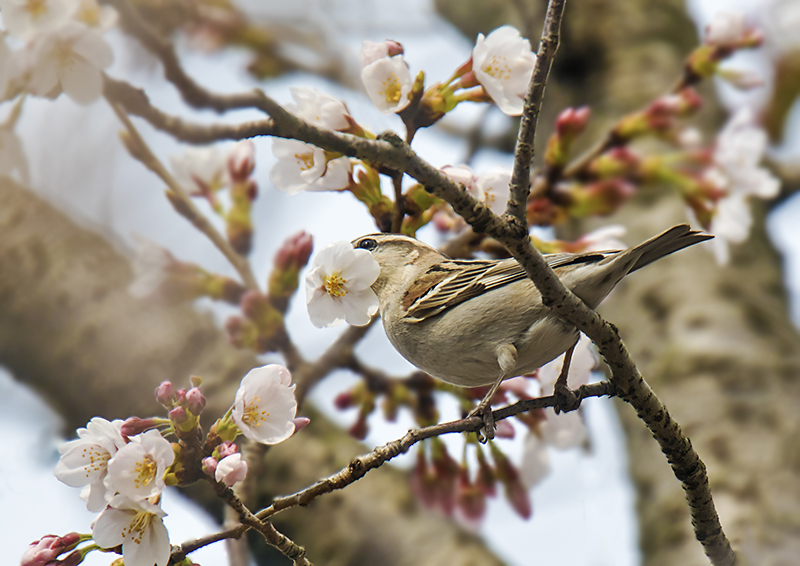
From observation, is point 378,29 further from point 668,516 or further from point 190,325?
point 668,516

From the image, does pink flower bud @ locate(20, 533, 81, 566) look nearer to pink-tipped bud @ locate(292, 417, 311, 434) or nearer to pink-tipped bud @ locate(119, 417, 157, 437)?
pink-tipped bud @ locate(119, 417, 157, 437)

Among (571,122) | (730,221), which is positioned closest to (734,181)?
(730,221)

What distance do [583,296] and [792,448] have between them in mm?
1992

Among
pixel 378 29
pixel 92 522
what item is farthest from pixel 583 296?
pixel 378 29

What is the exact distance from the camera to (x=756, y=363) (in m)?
3.29

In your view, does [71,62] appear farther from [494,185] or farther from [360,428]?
[360,428]

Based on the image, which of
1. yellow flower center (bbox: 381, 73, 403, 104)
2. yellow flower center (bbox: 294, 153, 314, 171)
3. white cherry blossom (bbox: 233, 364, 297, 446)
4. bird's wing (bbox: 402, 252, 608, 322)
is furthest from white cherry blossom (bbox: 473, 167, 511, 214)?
white cherry blossom (bbox: 233, 364, 297, 446)

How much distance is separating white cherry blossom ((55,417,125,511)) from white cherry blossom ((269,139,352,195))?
73 cm

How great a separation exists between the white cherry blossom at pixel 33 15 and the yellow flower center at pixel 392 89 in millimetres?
735

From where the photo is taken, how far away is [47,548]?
1355mm

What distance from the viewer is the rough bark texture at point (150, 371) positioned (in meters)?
2.69

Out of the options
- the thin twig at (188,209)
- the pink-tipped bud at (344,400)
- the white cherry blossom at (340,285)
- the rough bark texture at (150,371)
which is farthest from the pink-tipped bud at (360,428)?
the white cherry blossom at (340,285)

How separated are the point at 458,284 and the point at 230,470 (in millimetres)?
928

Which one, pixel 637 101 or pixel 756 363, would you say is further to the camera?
pixel 637 101
